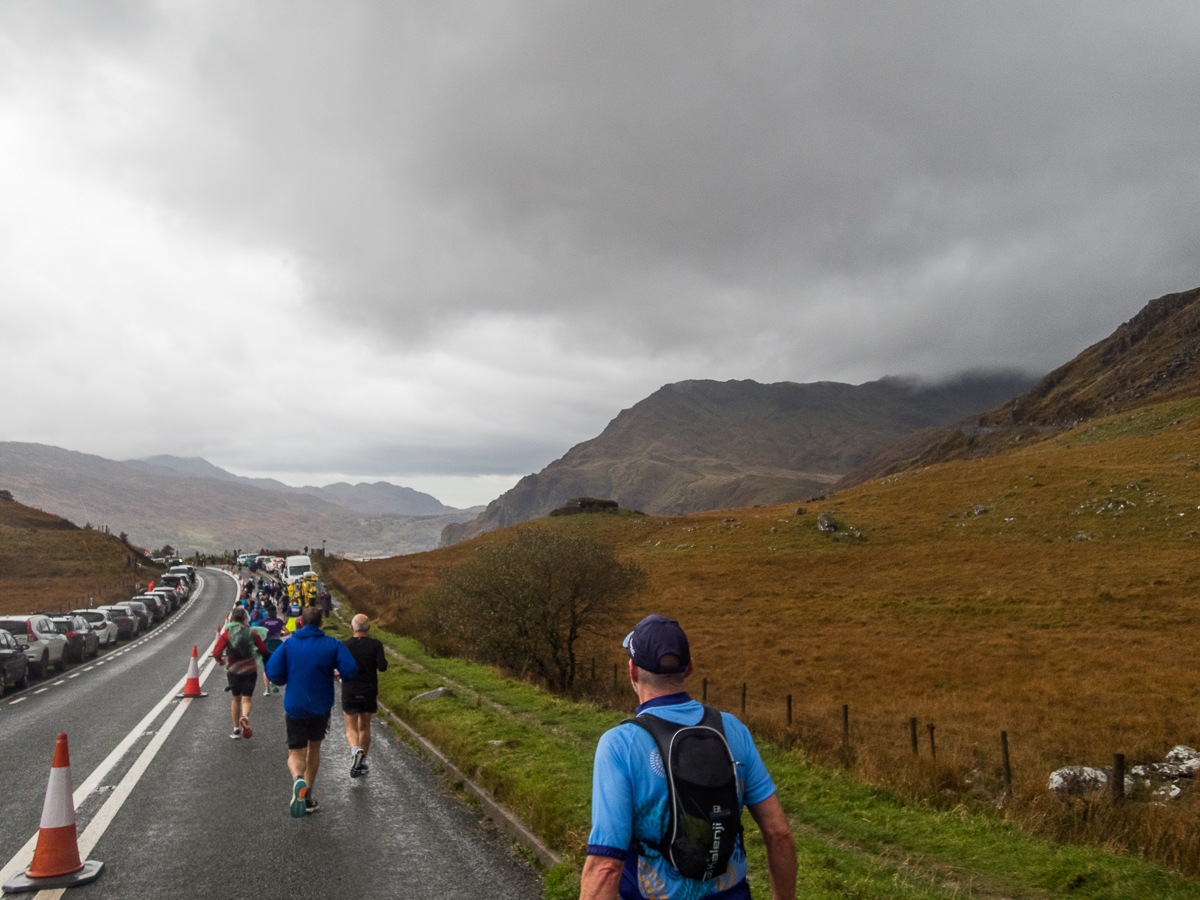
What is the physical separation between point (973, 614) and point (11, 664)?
4210 centimetres

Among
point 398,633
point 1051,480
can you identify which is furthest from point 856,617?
point 1051,480

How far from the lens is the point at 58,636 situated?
23.2 meters

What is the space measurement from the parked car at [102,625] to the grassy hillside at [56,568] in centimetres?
1777

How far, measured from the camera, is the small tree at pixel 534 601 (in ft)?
87.8

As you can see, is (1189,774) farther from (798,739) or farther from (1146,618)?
(1146,618)

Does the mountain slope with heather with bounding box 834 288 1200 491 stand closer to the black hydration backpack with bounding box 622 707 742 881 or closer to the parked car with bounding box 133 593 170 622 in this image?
the parked car with bounding box 133 593 170 622

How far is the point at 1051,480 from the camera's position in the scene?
69.8 meters

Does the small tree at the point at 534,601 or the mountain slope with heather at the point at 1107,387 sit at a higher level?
the mountain slope with heather at the point at 1107,387

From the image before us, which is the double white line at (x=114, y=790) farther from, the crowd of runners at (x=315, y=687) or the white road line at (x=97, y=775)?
the crowd of runners at (x=315, y=687)

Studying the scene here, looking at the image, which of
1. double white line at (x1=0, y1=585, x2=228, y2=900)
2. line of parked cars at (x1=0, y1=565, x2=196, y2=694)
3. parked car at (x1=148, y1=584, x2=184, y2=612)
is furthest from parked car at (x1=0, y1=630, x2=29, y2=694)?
parked car at (x1=148, y1=584, x2=184, y2=612)

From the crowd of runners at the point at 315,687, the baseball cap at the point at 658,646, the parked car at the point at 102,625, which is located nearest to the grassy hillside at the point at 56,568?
the parked car at the point at 102,625

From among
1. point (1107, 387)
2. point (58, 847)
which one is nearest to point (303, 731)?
point (58, 847)

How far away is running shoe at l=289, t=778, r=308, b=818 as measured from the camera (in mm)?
7918

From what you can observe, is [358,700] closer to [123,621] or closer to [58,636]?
[58,636]
